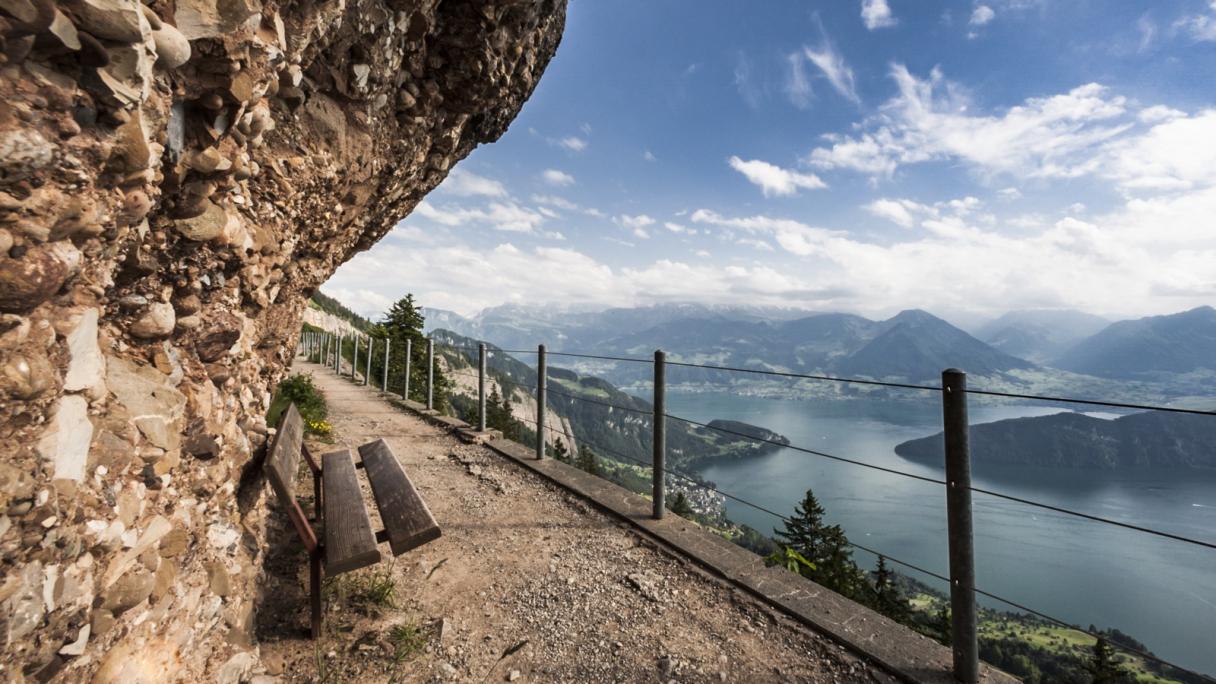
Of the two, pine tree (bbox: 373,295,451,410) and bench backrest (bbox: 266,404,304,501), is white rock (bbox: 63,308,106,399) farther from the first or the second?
pine tree (bbox: 373,295,451,410)

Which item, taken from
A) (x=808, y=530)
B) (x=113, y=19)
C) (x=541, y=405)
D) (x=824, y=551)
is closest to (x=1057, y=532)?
(x=808, y=530)

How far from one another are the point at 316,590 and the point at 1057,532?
112523 millimetres

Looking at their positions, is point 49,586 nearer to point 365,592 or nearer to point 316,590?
point 316,590

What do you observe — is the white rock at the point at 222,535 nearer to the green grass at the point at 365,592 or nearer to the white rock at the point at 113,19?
the green grass at the point at 365,592

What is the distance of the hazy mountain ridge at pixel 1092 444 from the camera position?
4892 inches

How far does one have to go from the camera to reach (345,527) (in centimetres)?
273

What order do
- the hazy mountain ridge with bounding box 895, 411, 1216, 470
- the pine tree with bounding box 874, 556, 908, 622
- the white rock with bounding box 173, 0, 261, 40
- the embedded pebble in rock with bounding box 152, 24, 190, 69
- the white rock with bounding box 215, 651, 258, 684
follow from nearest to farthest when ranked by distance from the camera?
1. the embedded pebble in rock with bounding box 152, 24, 190, 69
2. the white rock with bounding box 173, 0, 261, 40
3. the white rock with bounding box 215, 651, 258, 684
4. the pine tree with bounding box 874, 556, 908, 622
5. the hazy mountain ridge with bounding box 895, 411, 1216, 470

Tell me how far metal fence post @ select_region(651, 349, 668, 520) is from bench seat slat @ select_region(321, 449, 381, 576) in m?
2.42

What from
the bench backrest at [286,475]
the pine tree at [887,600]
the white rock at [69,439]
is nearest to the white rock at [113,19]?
the white rock at [69,439]

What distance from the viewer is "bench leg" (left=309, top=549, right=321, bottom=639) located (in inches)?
102

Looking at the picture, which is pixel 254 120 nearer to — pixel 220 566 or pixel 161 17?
pixel 161 17

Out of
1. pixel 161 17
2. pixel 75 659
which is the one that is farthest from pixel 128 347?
pixel 161 17

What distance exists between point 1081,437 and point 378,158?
181343 mm

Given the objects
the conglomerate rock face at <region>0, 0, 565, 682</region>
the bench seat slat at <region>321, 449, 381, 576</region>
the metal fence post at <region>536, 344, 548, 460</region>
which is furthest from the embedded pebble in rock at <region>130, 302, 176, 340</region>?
the metal fence post at <region>536, 344, 548, 460</region>
